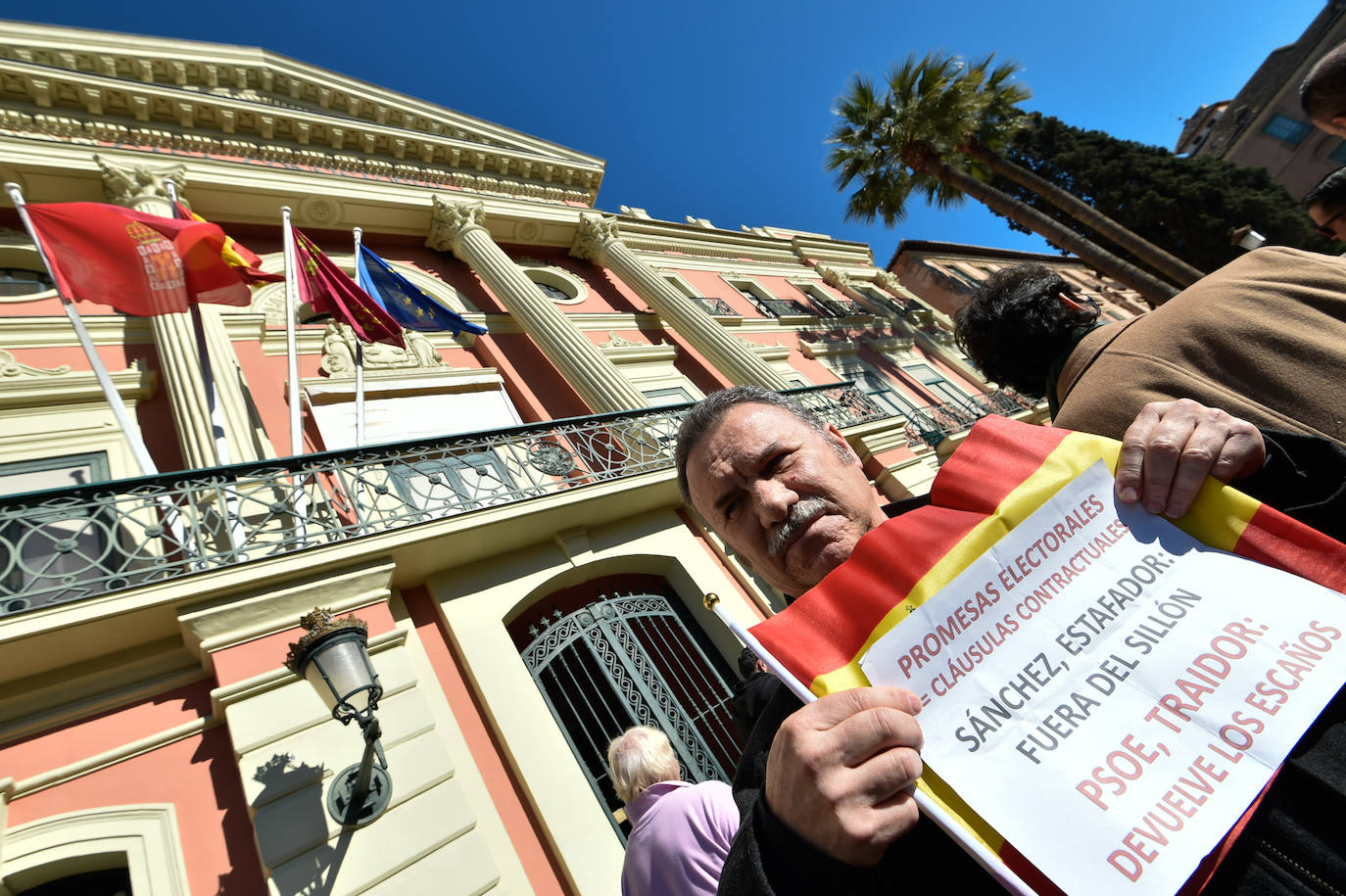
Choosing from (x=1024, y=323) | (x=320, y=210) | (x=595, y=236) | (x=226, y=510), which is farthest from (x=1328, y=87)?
(x=595, y=236)

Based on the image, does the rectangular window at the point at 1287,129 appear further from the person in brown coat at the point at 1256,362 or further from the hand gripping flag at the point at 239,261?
the hand gripping flag at the point at 239,261

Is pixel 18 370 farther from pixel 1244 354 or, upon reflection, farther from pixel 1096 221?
pixel 1096 221

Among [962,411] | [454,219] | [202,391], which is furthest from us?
[962,411]

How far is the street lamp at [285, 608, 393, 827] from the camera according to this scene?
3623 millimetres

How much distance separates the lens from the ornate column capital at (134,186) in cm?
842

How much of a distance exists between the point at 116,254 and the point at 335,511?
3.74 m

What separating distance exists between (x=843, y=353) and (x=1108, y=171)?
23.0m

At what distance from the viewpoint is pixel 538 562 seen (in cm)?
642

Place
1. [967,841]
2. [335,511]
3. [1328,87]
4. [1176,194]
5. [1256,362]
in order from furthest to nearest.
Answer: [1176,194]
[335,511]
[1328,87]
[1256,362]
[967,841]

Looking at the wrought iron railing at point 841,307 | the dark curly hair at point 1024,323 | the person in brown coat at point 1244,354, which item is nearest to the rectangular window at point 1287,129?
the wrought iron railing at point 841,307

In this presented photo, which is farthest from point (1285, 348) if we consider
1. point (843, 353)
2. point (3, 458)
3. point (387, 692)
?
point (843, 353)

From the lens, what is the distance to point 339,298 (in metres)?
7.47

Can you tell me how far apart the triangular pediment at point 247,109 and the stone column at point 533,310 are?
1846 millimetres

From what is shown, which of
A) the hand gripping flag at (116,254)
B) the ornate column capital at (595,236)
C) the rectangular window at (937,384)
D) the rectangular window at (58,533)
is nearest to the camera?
the rectangular window at (58,533)
